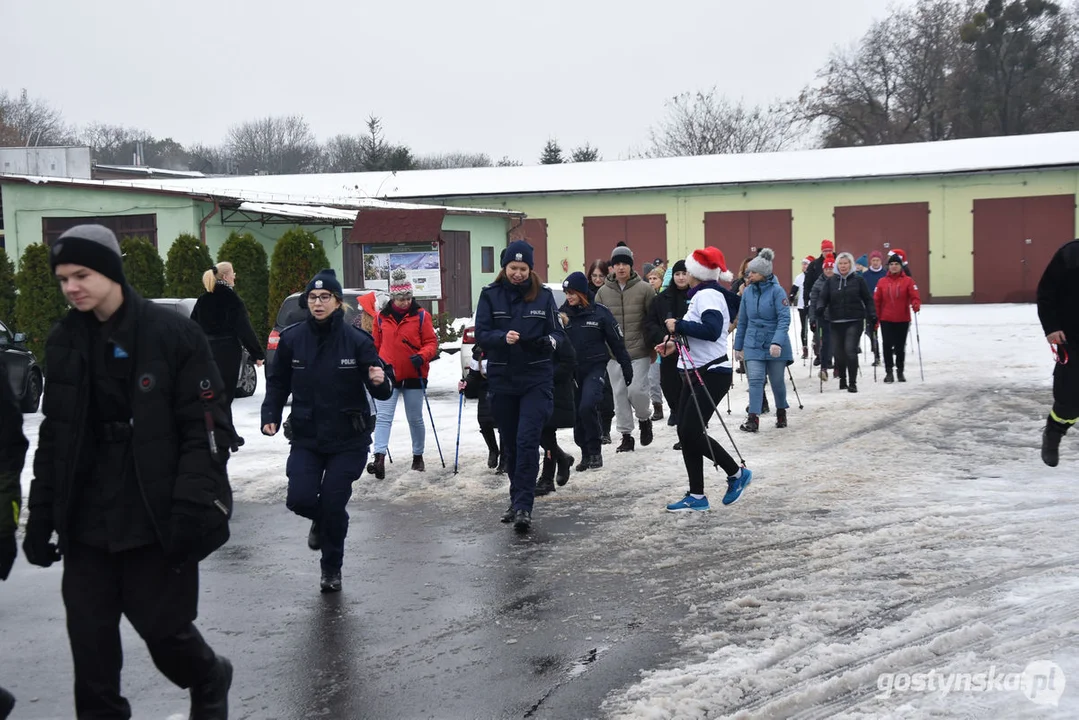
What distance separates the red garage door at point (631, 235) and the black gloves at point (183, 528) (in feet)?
121

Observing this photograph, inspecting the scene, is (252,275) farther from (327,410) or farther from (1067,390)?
(1067,390)

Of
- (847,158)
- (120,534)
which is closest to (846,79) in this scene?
(847,158)

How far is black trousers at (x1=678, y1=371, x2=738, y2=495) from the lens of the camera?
8688 millimetres

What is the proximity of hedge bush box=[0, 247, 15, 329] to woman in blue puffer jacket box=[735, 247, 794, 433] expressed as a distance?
15364 mm

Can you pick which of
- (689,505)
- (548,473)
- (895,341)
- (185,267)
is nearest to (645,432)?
(548,473)

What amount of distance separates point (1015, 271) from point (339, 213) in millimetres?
21852

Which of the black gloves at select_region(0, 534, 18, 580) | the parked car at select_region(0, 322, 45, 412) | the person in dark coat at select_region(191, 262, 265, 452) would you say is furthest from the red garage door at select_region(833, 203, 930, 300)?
the black gloves at select_region(0, 534, 18, 580)

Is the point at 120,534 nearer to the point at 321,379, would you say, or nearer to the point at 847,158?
the point at 321,379

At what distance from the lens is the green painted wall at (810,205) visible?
125ft

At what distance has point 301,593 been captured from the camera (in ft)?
22.7

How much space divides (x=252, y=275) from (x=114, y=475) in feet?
69.7

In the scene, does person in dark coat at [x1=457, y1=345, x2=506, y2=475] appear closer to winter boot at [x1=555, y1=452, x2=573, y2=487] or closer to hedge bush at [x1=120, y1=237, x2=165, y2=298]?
winter boot at [x1=555, y1=452, x2=573, y2=487]

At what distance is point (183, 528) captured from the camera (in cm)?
398
